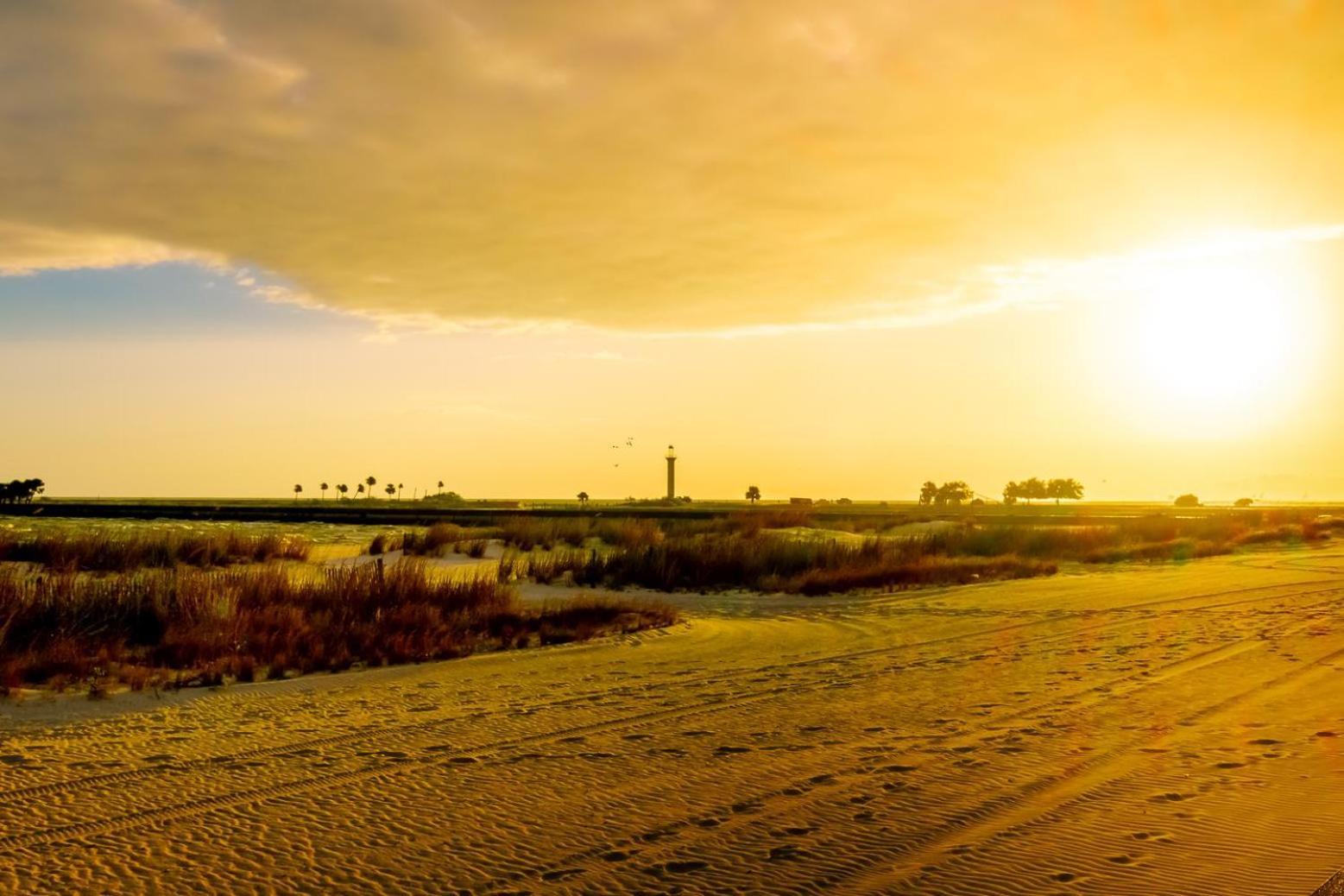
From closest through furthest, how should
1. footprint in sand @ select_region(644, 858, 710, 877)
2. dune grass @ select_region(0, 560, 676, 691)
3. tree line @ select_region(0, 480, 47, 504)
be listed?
1. footprint in sand @ select_region(644, 858, 710, 877)
2. dune grass @ select_region(0, 560, 676, 691)
3. tree line @ select_region(0, 480, 47, 504)

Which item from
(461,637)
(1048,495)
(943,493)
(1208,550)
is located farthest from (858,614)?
(1048,495)

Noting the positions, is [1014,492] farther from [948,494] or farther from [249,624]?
[249,624]

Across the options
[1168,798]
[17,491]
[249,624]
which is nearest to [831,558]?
[249,624]

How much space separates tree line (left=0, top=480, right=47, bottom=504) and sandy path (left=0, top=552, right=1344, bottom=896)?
7470cm

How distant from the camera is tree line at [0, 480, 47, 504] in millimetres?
73312

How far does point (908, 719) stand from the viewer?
26.6 feet

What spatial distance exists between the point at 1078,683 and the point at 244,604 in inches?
393

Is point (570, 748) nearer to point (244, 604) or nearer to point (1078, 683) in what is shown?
point (1078, 683)

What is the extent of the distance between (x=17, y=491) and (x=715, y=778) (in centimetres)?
8189

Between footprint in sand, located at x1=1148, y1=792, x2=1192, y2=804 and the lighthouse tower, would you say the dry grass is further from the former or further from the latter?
the lighthouse tower

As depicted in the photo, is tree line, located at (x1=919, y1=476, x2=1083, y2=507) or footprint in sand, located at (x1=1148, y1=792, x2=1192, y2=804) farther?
tree line, located at (x1=919, y1=476, x2=1083, y2=507)

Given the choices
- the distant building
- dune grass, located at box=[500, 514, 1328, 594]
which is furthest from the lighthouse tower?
dune grass, located at box=[500, 514, 1328, 594]

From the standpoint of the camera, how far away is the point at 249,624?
491 inches

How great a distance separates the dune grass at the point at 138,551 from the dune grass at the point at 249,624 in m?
7.21
